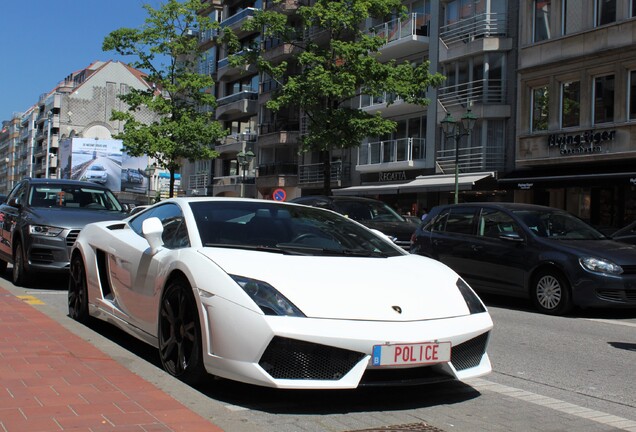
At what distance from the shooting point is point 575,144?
26312 mm

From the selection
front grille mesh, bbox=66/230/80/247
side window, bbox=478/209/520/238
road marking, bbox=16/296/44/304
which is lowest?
road marking, bbox=16/296/44/304

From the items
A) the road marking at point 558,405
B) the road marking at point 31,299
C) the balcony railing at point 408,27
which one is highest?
the balcony railing at point 408,27

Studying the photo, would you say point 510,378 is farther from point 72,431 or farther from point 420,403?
point 72,431

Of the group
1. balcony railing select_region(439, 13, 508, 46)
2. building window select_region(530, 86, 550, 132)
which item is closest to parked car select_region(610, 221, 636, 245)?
building window select_region(530, 86, 550, 132)

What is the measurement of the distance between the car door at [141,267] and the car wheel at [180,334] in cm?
22

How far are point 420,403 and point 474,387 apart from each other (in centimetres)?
71

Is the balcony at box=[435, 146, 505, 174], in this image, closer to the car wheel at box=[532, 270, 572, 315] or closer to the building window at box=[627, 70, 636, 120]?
the building window at box=[627, 70, 636, 120]

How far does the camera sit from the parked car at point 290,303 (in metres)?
4.09

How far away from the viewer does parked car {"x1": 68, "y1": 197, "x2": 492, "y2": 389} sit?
4.09 m

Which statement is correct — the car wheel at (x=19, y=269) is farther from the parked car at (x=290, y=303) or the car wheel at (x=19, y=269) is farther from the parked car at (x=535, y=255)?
the parked car at (x=535, y=255)

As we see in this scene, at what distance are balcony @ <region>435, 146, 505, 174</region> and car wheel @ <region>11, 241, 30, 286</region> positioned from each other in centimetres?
2193

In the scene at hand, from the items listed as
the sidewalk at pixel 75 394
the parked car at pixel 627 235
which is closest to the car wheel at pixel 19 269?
the sidewalk at pixel 75 394

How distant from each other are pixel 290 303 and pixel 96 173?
80.5 metres

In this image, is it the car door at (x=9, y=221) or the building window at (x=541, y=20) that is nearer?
the car door at (x=9, y=221)
